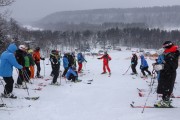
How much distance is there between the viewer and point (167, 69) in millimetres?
8055

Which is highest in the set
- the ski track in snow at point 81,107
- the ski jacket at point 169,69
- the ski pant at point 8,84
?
the ski jacket at point 169,69

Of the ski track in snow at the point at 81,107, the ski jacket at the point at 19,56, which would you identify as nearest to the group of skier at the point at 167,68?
the ski track in snow at the point at 81,107

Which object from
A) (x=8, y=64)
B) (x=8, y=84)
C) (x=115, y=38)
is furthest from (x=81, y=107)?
(x=115, y=38)

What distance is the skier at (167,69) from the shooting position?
794 cm

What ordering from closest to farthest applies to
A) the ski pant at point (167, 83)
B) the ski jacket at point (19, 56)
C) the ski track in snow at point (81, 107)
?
the ski track in snow at point (81, 107) < the ski pant at point (167, 83) < the ski jacket at point (19, 56)

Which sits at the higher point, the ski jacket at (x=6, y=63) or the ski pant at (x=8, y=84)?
the ski jacket at (x=6, y=63)

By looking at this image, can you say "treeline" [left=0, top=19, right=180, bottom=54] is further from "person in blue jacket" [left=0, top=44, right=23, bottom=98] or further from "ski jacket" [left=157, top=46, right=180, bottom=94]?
"ski jacket" [left=157, top=46, right=180, bottom=94]

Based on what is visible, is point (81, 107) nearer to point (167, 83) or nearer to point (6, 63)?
point (167, 83)

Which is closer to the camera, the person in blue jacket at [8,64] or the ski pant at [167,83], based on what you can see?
the ski pant at [167,83]

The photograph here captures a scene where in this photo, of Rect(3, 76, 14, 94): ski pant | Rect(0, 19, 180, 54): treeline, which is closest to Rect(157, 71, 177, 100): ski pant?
Rect(3, 76, 14, 94): ski pant

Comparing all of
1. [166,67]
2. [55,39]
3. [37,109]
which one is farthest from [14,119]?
[55,39]

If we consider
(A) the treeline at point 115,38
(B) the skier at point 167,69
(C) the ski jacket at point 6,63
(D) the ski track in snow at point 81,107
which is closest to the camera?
(D) the ski track in snow at point 81,107

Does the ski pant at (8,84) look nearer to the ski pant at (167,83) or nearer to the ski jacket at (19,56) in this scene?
the ski jacket at (19,56)

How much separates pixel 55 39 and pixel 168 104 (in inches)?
4704
